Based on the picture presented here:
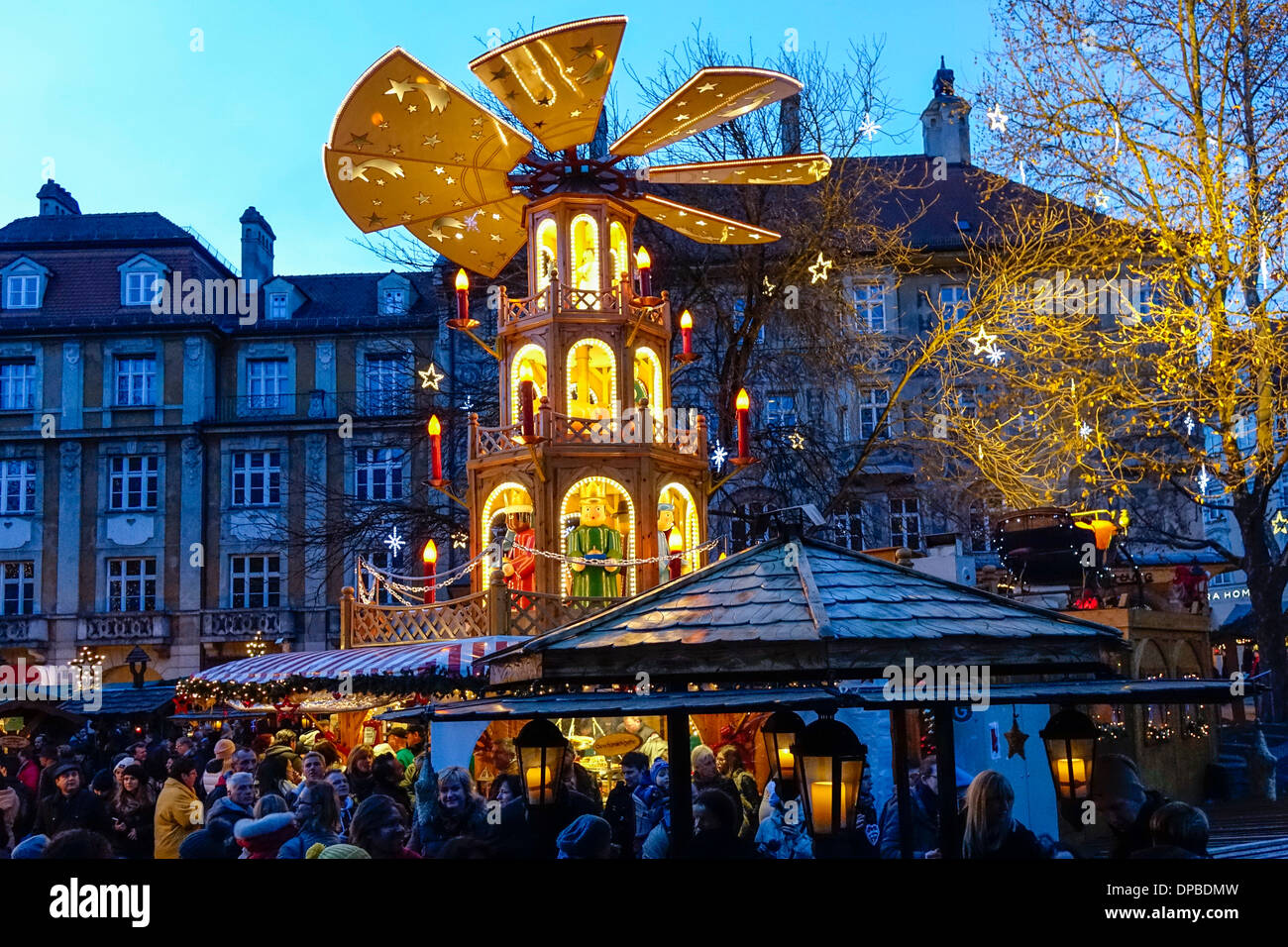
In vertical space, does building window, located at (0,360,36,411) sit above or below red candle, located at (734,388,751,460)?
→ above

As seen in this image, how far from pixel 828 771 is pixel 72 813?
6.86 m

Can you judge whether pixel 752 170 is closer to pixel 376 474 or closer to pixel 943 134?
pixel 376 474

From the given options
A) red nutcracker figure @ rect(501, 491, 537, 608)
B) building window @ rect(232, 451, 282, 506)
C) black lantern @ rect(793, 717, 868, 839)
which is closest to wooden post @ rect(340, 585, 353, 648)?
red nutcracker figure @ rect(501, 491, 537, 608)

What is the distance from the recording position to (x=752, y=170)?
19.4 m

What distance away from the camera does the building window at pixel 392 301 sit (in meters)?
43.9

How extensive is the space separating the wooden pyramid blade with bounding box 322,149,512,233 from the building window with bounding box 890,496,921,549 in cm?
2025

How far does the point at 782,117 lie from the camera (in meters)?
25.2

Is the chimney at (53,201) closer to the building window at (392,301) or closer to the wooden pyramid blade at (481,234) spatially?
the building window at (392,301)

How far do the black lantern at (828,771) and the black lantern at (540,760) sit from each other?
142cm

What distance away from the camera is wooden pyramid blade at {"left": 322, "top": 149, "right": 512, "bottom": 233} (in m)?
18.2

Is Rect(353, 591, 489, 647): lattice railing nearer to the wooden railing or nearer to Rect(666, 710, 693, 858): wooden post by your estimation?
the wooden railing

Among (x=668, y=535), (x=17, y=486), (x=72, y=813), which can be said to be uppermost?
(x=17, y=486)

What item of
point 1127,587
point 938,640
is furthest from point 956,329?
point 938,640

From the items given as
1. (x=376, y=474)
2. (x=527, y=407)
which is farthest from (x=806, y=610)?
(x=376, y=474)
